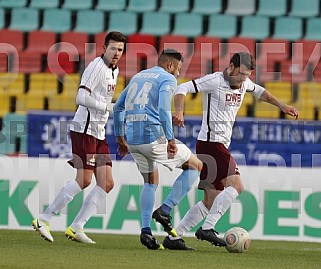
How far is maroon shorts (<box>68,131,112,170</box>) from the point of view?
9.88 metres

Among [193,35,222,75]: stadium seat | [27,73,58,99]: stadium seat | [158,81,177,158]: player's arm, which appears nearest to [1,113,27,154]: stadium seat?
[27,73,58,99]: stadium seat

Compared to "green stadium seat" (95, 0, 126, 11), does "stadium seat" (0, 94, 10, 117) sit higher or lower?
lower

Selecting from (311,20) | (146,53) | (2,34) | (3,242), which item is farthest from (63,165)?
(311,20)

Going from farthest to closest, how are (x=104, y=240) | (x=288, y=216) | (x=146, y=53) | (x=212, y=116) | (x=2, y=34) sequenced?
(x=2, y=34) < (x=146, y=53) < (x=288, y=216) < (x=104, y=240) < (x=212, y=116)

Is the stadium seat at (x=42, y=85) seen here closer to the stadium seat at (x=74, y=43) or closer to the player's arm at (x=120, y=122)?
the stadium seat at (x=74, y=43)

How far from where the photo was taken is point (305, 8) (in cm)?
1783

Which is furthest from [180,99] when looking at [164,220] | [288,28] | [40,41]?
[288,28]

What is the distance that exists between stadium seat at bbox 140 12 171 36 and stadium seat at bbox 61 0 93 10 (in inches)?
41.7

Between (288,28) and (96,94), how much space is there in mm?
8447

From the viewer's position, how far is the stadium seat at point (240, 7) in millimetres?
17875

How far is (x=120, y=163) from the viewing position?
1224cm

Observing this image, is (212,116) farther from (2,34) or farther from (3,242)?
(2,34)

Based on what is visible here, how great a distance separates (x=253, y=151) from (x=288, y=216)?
47.2 inches

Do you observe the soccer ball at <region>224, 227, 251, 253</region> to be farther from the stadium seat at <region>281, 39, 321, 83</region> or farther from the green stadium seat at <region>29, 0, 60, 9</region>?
the green stadium seat at <region>29, 0, 60, 9</region>
